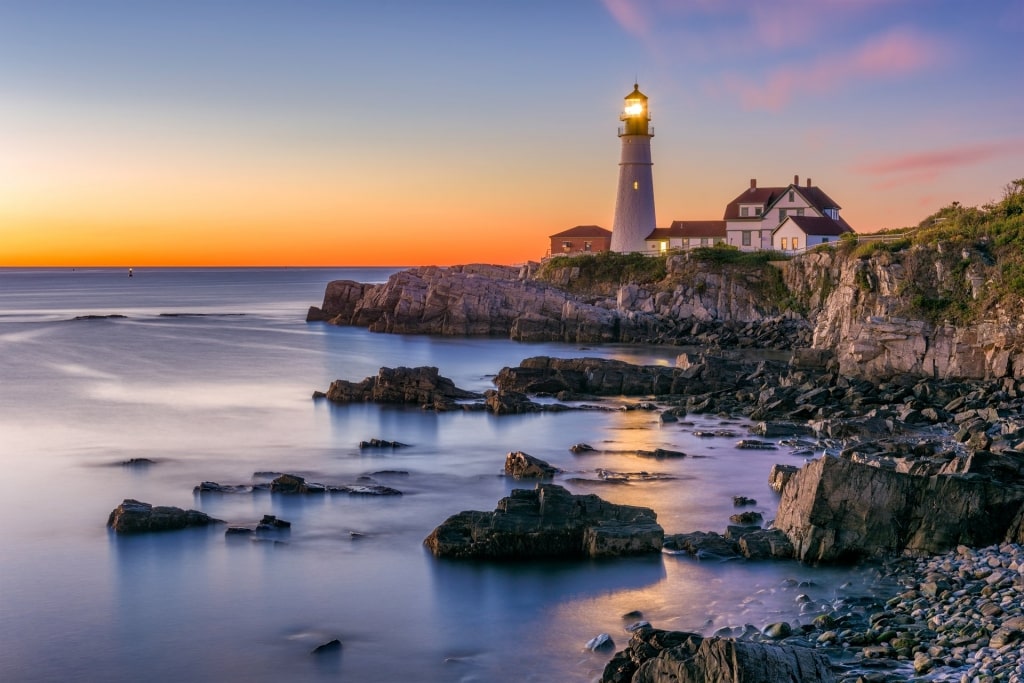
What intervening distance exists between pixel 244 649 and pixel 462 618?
2579mm

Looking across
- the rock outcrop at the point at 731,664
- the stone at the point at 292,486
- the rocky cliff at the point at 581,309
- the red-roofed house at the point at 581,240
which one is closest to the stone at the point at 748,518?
the rock outcrop at the point at 731,664

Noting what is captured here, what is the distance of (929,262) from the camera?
32094mm

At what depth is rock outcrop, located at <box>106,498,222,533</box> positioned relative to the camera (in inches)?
617

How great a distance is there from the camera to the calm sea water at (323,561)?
36.8 feet

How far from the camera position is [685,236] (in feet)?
222

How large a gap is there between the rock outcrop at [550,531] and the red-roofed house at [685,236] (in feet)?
177

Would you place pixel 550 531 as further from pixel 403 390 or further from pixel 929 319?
pixel 929 319

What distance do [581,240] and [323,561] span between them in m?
71.6

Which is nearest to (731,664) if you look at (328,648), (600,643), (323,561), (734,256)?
(600,643)

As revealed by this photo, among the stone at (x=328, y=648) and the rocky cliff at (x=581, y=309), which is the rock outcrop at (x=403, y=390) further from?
the rocky cliff at (x=581, y=309)

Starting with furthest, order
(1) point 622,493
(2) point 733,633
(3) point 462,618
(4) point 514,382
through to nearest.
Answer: (4) point 514,382 → (1) point 622,493 → (3) point 462,618 → (2) point 733,633

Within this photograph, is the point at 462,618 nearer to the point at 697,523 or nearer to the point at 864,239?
the point at 697,523

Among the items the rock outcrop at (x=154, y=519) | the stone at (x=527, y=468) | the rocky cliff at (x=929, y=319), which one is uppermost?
the rocky cliff at (x=929, y=319)

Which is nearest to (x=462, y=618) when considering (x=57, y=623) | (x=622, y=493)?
(x=57, y=623)
